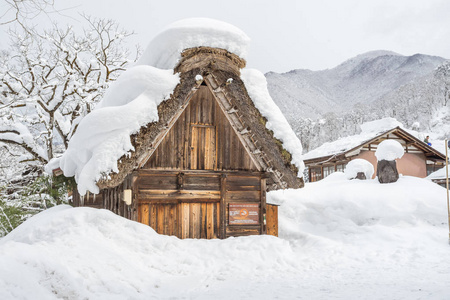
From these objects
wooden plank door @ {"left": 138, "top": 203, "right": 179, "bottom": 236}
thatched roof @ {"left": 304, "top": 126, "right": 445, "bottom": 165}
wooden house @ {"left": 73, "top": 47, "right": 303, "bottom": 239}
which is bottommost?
wooden plank door @ {"left": 138, "top": 203, "right": 179, "bottom": 236}

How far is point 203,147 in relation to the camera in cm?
974

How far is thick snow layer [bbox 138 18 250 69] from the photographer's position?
28.2 ft

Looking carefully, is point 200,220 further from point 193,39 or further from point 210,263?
point 193,39

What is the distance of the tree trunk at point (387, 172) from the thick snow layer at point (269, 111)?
9368 mm

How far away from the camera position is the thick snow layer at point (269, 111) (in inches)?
363

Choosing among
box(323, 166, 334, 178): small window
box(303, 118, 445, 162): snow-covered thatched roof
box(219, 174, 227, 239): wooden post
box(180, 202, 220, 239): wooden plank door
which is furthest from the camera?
box(323, 166, 334, 178): small window

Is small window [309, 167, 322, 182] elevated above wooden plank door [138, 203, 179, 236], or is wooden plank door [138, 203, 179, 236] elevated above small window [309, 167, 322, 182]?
small window [309, 167, 322, 182]

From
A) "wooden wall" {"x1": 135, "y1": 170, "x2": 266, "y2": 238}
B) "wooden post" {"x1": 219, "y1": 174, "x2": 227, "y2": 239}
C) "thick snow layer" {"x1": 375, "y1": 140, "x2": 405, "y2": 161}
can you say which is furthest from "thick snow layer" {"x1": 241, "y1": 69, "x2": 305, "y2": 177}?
"thick snow layer" {"x1": 375, "y1": 140, "x2": 405, "y2": 161}

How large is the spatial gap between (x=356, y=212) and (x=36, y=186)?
42.3 feet

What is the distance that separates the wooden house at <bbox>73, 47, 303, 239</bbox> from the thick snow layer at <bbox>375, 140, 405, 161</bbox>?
353 inches

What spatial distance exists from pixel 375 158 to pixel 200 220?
63.6 ft

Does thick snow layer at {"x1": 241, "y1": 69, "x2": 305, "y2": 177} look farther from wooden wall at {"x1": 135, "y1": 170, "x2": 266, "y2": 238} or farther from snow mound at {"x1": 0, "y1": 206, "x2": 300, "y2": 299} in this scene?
snow mound at {"x1": 0, "y1": 206, "x2": 300, "y2": 299}

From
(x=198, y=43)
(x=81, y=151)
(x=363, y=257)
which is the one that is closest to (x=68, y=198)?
(x=81, y=151)

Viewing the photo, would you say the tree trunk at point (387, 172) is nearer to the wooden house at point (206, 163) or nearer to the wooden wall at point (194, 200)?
the wooden house at point (206, 163)
